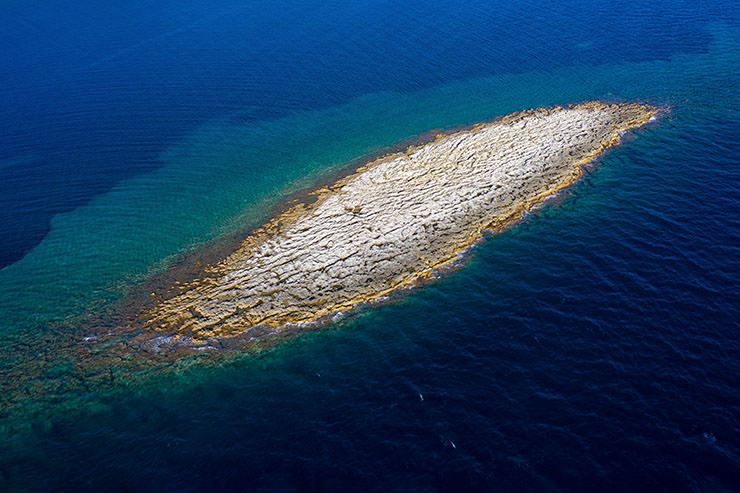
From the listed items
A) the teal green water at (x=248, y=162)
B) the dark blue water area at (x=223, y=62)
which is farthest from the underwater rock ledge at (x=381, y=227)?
the dark blue water area at (x=223, y=62)

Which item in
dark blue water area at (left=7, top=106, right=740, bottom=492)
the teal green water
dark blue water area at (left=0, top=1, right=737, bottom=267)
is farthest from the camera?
dark blue water area at (left=0, top=1, right=737, bottom=267)

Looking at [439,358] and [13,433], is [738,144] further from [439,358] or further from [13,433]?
[13,433]

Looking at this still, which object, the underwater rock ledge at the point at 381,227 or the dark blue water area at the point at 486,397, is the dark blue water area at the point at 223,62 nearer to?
the underwater rock ledge at the point at 381,227

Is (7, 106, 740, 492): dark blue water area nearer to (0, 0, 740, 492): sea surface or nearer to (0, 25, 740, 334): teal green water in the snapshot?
(0, 0, 740, 492): sea surface

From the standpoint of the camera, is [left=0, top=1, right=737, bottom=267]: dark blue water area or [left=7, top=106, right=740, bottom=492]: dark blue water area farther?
[left=0, top=1, right=737, bottom=267]: dark blue water area


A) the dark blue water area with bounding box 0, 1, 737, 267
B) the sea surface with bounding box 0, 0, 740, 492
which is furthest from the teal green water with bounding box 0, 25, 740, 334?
the dark blue water area with bounding box 0, 1, 737, 267
